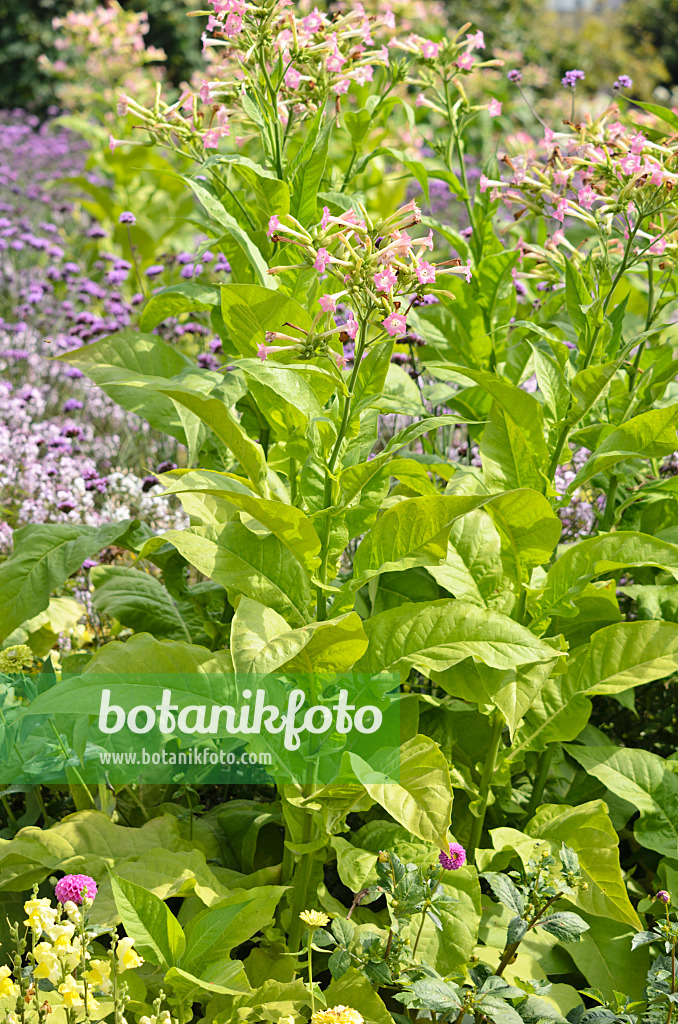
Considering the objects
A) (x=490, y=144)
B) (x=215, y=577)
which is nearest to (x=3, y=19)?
(x=490, y=144)

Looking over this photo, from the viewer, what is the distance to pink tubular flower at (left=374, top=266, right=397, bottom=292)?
139 centimetres

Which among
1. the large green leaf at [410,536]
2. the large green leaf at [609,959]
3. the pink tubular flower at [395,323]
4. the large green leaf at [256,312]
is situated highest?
the pink tubular flower at [395,323]

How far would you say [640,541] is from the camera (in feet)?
6.01

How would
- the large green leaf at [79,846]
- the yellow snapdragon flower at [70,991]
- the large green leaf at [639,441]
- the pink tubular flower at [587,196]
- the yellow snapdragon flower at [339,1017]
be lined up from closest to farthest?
1. the yellow snapdragon flower at [70,991]
2. the yellow snapdragon flower at [339,1017]
3. the large green leaf at [79,846]
4. the large green leaf at [639,441]
5. the pink tubular flower at [587,196]

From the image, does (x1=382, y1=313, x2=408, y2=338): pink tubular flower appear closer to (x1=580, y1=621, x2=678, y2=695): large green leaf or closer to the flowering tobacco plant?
the flowering tobacco plant

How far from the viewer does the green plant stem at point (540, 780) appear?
2014 mm

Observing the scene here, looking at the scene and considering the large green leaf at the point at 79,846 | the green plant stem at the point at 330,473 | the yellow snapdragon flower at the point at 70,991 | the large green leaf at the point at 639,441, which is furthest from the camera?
the large green leaf at the point at 639,441

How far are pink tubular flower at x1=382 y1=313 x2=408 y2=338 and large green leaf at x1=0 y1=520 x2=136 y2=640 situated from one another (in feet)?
2.90

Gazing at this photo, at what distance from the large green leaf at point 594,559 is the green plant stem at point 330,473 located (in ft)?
1.58

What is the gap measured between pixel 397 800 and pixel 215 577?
0.51m

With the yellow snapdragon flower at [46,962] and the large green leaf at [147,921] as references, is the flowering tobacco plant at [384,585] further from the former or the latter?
the yellow snapdragon flower at [46,962]

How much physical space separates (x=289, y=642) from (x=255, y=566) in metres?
0.33

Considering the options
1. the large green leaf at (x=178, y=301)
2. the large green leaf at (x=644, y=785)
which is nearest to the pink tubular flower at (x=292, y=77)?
the large green leaf at (x=178, y=301)

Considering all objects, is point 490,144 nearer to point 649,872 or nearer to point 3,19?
point 3,19
